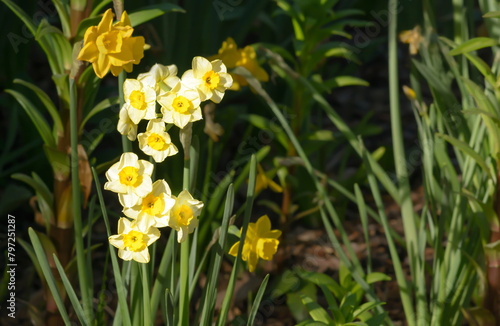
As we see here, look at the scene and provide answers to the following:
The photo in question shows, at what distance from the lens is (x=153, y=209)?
0.81 m

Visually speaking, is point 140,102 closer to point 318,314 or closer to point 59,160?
point 59,160

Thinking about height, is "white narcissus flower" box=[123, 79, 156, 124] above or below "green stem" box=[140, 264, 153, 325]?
above

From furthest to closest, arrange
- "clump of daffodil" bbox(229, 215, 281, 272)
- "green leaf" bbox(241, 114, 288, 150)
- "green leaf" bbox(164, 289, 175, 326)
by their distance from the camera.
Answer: "green leaf" bbox(241, 114, 288, 150), "clump of daffodil" bbox(229, 215, 281, 272), "green leaf" bbox(164, 289, 175, 326)

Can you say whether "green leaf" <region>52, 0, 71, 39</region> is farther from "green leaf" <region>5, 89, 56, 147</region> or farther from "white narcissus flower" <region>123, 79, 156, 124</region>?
"white narcissus flower" <region>123, 79, 156, 124</region>

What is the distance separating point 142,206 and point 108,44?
0.81ft

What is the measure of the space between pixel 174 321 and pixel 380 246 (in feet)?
2.96

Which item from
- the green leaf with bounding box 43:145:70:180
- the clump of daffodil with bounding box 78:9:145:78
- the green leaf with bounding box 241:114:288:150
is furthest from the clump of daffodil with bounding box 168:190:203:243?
the green leaf with bounding box 241:114:288:150

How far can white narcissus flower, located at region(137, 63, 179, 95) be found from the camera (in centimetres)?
84

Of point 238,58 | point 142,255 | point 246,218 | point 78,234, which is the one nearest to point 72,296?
point 78,234

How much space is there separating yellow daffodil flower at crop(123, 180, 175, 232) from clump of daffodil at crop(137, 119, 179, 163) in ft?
0.15

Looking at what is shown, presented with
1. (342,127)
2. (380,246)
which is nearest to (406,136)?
(380,246)

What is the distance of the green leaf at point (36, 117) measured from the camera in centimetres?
112

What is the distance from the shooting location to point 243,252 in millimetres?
1052

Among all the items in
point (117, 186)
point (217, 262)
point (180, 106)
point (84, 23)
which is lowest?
point (217, 262)
